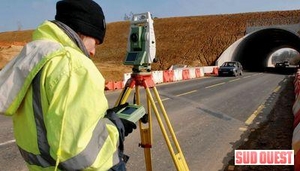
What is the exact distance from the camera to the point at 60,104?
1.44 m

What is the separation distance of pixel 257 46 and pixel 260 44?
56cm

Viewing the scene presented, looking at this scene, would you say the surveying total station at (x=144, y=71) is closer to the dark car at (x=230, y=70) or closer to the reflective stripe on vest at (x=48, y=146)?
the reflective stripe on vest at (x=48, y=146)

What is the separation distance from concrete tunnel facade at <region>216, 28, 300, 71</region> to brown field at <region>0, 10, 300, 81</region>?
2.57 metres

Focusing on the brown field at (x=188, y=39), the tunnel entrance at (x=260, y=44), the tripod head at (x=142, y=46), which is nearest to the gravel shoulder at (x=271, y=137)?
the tripod head at (x=142, y=46)

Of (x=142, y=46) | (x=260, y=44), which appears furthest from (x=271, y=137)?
(x=260, y=44)

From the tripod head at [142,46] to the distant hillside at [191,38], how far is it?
40.9 meters

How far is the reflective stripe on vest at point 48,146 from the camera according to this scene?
4.81ft

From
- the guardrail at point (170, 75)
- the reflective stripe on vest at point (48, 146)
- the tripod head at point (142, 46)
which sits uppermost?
the tripod head at point (142, 46)

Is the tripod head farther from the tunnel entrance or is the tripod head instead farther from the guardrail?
the tunnel entrance

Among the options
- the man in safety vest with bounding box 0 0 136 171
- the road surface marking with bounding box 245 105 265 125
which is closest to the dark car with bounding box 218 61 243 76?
the road surface marking with bounding box 245 105 265 125

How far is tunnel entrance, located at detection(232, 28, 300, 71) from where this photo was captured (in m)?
41.2

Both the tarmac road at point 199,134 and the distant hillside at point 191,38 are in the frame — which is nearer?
the tarmac road at point 199,134

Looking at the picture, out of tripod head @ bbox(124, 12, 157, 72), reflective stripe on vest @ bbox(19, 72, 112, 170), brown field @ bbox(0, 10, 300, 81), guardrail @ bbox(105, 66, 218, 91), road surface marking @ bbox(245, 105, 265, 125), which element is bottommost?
road surface marking @ bbox(245, 105, 265, 125)

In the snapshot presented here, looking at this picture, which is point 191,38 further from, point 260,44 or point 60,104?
point 60,104
